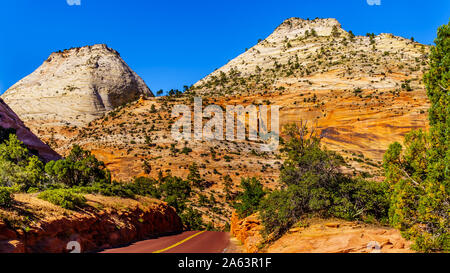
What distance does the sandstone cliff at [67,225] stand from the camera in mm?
7863

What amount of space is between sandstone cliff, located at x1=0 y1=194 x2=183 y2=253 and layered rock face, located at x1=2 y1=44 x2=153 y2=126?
2245 inches

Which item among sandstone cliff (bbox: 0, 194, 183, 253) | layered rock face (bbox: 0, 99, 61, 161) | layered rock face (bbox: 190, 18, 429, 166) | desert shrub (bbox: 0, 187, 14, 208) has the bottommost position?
sandstone cliff (bbox: 0, 194, 183, 253)

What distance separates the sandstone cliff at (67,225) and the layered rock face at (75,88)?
57028mm

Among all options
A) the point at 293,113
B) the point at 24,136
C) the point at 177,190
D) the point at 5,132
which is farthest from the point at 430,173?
the point at 293,113

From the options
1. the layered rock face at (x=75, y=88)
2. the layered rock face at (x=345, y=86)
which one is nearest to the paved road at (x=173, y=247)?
the layered rock face at (x=345, y=86)

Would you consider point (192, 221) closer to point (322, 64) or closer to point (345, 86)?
point (345, 86)

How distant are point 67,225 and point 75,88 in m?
81.4

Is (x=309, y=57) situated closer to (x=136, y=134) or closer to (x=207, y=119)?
(x=207, y=119)

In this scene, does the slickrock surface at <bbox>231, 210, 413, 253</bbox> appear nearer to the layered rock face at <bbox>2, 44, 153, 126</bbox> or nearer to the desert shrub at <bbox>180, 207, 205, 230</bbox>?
the desert shrub at <bbox>180, 207, 205, 230</bbox>

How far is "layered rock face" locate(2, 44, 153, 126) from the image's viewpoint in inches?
2817

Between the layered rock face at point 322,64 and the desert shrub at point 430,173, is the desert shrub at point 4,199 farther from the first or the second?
the layered rock face at point 322,64

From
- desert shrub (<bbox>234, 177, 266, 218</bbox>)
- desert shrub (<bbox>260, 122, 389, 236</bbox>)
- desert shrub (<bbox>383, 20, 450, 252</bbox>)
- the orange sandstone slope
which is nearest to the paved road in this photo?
desert shrub (<bbox>260, 122, 389, 236</bbox>)

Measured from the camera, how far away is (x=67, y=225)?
10.1 m

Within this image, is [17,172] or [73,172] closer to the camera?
[17,172]
